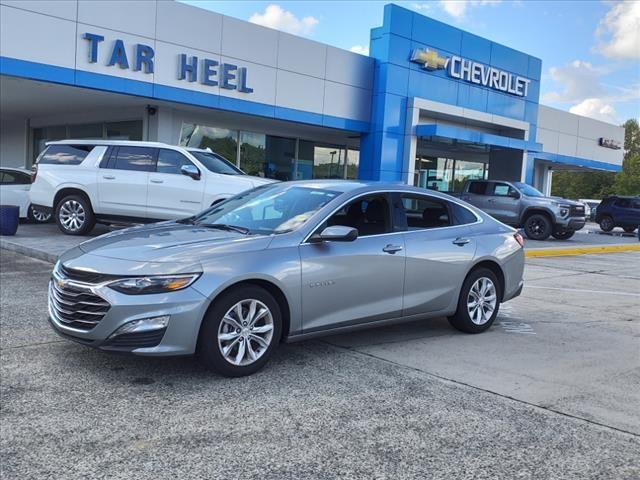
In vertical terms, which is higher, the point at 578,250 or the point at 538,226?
the point at 538,226

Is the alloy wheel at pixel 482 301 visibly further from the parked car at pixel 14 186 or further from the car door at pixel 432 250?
the parked car at pixel 14 186

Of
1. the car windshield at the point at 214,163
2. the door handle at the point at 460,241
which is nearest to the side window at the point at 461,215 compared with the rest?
the door handle at the point at 460,241

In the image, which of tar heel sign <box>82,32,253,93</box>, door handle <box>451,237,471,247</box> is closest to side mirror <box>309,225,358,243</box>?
door handle <box>451,237,471,247</box>

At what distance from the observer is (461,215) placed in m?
6.50

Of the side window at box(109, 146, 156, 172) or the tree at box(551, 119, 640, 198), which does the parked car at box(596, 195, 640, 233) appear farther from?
the tree at box(551, 119, 640, 198)

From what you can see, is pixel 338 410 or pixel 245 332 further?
pixel 245 332

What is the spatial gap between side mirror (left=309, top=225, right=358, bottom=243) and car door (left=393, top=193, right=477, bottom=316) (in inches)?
33.6

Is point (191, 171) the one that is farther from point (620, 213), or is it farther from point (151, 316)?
point (620, 213)

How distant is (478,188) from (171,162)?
12.3m

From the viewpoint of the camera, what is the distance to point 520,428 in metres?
3.92

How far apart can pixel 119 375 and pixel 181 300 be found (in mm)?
885

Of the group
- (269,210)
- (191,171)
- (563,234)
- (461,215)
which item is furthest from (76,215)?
(563,234)

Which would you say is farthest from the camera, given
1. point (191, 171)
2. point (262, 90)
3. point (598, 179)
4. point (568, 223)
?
point (598, 179)

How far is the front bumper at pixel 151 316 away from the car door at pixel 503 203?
55.6 feet
